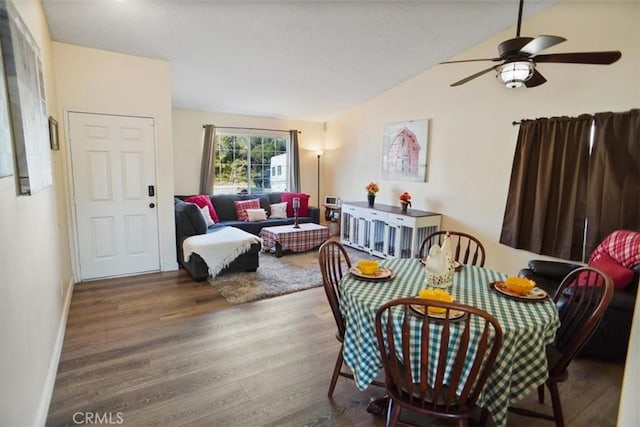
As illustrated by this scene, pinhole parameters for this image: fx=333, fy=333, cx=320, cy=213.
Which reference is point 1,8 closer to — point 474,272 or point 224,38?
point 224,38

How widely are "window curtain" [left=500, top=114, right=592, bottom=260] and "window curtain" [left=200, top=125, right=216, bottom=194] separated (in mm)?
4782

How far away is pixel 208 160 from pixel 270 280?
3099 millimetres

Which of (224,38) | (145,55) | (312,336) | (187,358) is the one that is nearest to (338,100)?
(224,38)

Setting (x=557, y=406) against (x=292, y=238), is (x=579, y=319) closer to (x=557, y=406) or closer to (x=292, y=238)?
(x=557, y=406)

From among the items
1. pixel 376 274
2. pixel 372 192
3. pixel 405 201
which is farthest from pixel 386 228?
pixel 376 274

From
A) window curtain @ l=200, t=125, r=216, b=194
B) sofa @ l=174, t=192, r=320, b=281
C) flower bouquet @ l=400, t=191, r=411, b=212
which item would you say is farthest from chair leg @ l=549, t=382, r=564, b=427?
window curtain @ l=200, t=125, r=216, b=194

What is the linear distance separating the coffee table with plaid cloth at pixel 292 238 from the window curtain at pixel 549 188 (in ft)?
8.52

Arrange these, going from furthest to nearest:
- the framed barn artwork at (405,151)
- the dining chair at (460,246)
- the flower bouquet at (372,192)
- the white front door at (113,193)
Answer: the flower bouquet at (372,192) < the framed barn artwork at (405,151) < the white front door at (113,193) < the dining chair at (460,246)

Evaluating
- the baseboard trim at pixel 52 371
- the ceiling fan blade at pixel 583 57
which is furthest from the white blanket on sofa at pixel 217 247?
the ceiling fan blade at pixel 583 57

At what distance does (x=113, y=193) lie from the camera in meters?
3.83

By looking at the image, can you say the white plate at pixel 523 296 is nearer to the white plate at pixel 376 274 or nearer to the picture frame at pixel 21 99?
the white plate at pixel 376 274

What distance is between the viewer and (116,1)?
2.79 m

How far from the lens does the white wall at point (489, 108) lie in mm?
3090

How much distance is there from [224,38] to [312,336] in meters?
3.11
